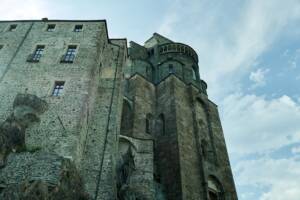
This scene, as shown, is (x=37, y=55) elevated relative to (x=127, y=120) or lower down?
elevated

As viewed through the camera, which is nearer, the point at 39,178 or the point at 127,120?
the point at 39,178

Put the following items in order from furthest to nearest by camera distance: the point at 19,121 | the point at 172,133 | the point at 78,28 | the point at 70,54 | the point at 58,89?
the point at 172,133 → the point at 78,28 → the point at 70,54 → the point at 58,89 → the point at 19,121

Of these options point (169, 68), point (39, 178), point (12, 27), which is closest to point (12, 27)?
point (12, 27)

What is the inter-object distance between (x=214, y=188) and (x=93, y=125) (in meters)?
11.0

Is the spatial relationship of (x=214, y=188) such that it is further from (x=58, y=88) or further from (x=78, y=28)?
(x=78, y=28)

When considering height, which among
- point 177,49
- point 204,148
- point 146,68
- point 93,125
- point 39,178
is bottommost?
point 39,178

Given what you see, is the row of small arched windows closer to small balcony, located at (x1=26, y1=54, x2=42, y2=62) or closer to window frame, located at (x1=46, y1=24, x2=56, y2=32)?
small balcony, located at (x1=26, y1=54, x2=42, y2=62)

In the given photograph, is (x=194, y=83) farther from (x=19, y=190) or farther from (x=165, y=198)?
(x=19, y=190)

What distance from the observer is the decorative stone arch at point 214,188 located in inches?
906

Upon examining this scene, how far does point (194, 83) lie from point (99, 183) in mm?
18895

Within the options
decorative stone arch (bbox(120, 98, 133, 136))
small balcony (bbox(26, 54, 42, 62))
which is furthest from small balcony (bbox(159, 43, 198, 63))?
small balcony (bbox(26, 54, 42, 62))

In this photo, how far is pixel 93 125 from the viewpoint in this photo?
18.9 meters

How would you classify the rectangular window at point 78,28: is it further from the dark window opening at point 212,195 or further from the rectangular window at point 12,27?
the dark window opening at point 212,195

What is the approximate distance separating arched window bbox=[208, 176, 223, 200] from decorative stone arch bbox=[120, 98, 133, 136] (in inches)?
287
